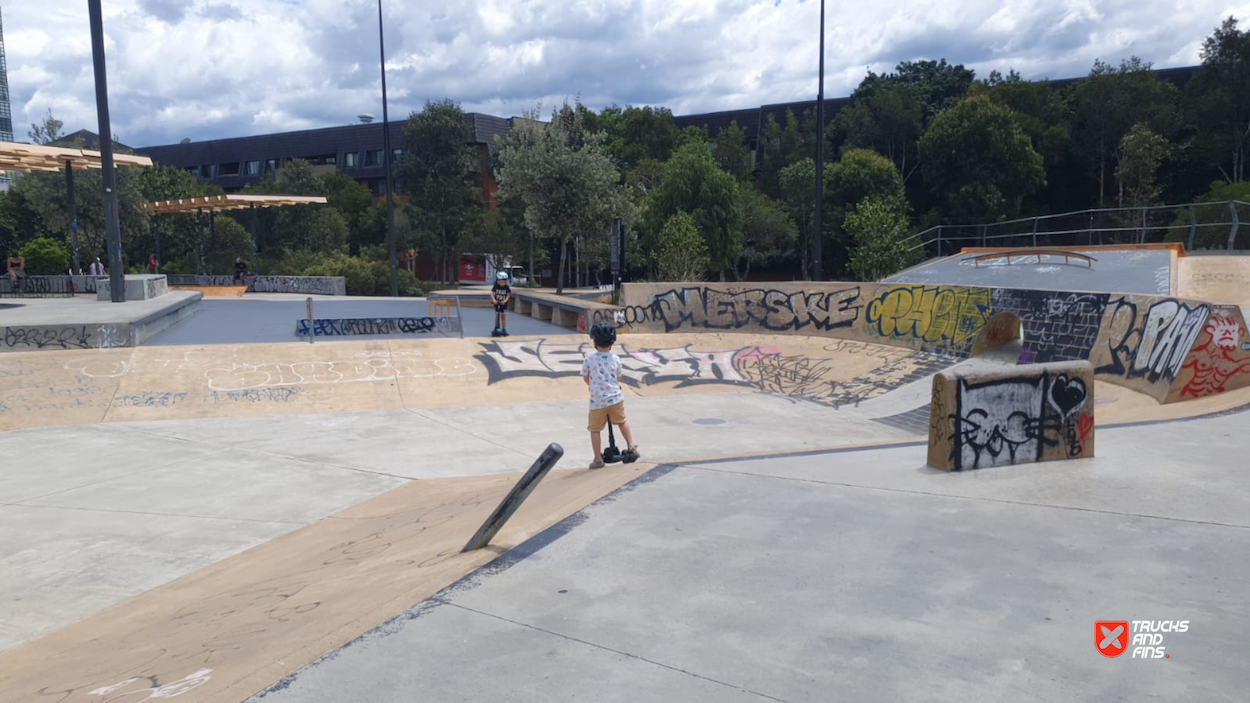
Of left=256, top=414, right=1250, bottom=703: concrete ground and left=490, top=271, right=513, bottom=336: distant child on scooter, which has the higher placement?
left=490, top=271, right=513, bottom=336: distant child on scooter

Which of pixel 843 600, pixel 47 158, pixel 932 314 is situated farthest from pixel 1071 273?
pixel 47 158

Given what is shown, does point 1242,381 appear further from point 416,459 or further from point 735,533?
point 416,459

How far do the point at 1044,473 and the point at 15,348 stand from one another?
15380mm

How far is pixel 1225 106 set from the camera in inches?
1368

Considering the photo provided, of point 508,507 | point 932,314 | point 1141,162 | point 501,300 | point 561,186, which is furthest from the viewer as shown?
point 1141,162

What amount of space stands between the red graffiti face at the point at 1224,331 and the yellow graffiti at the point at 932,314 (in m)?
5.13

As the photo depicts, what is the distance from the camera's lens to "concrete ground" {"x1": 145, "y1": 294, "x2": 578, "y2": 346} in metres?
17.4

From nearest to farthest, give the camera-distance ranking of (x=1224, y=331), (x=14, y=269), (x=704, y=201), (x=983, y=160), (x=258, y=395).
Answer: (x=1224, y=331) → (x=258, y=395) → (x=14, y=269) → (x=704, y=201) → (x=983, y=160)

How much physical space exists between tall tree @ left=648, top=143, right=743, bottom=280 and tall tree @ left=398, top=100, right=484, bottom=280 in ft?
52.2

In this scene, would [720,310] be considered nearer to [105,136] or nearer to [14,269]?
[105,136]

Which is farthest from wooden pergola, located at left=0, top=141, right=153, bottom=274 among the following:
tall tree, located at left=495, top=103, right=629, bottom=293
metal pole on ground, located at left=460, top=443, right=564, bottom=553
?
metal pole on ground, located at left=460, top=443, right=564, bottom=553

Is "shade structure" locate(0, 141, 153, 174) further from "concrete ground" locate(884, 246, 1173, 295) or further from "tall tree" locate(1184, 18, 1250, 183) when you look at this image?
"tall tree" locate(1184, 18, 1250, 183)

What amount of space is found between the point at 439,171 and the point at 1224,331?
43770 mm

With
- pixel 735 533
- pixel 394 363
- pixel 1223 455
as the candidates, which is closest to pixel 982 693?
pixel 735 533
